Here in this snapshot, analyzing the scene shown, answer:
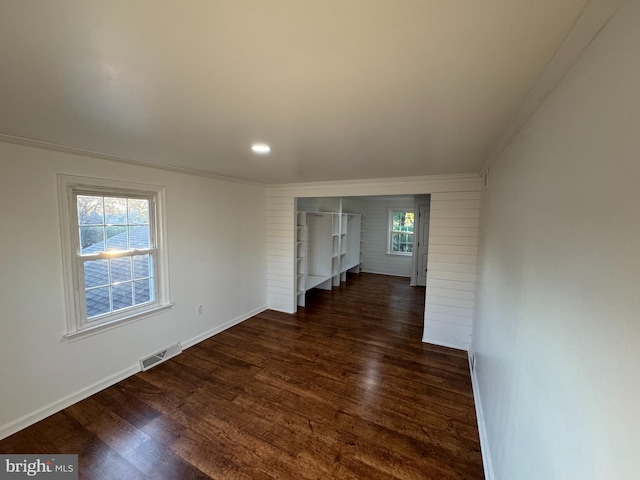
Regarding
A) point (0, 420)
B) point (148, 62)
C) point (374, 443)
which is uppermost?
point (148, 62)

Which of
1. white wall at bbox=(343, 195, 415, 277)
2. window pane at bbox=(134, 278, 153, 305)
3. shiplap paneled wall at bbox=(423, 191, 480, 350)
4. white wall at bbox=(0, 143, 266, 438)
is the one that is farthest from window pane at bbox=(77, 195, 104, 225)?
white wall at bbox=(343, 195, 415, 277)

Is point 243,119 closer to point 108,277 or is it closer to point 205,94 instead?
point 205,94

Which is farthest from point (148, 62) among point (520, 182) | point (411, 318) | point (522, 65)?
point (411, 318)

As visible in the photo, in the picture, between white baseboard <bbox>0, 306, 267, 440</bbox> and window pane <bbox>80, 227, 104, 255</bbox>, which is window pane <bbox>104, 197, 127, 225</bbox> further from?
white baseboard <bbox>0, 306, 267, 440</bbox>

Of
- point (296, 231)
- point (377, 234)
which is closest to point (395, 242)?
point (377, 234)

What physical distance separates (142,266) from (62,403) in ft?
4.31

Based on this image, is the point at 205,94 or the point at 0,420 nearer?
the point at 205,94

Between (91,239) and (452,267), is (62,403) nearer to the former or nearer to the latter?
(91,239)

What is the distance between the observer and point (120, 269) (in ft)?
8.79

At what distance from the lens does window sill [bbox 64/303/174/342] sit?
2.34 metres

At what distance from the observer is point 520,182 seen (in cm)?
144

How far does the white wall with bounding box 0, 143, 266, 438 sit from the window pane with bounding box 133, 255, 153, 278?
0.74ft

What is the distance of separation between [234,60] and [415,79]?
28.4 inches

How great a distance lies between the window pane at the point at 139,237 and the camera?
2.77m
